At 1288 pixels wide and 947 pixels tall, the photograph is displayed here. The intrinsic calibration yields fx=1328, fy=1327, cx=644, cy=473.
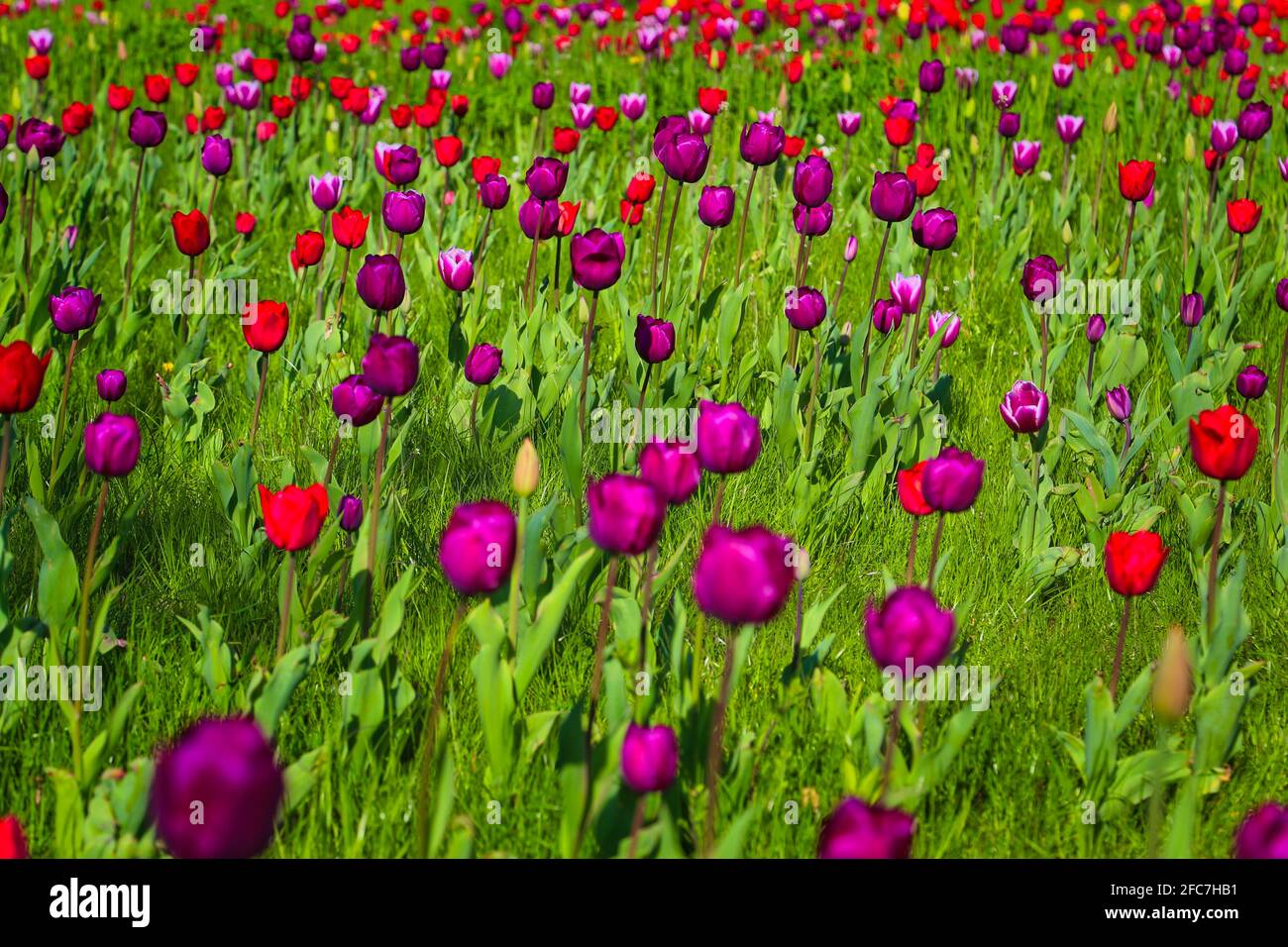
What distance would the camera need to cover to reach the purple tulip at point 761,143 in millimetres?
3875

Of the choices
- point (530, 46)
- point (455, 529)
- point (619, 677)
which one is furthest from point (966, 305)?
point (530, 46)

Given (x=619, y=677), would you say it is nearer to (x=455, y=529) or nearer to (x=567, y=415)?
(x=455, y=529)

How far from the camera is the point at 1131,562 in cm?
214

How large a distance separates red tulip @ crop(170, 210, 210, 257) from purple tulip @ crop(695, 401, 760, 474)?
220 centimetres

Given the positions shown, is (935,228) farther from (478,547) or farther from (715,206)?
(478,547)

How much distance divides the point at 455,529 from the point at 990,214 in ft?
12.7

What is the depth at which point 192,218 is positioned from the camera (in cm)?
371

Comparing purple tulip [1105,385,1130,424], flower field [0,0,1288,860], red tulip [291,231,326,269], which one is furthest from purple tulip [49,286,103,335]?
purple tulip [1105,385,1130,424]

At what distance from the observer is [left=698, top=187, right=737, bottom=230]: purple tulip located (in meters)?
3.73

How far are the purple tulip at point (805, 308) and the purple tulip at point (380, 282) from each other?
38.6 inches

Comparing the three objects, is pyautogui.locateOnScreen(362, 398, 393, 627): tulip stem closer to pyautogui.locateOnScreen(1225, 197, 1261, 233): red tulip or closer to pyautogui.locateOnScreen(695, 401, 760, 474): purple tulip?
pyautogui.locateOnScreen(695, 401, 760, 474): purple tulip

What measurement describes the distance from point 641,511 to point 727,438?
1.11 ft

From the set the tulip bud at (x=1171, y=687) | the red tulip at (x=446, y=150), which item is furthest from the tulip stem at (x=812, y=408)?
the red tulip at (x=446, y=150)

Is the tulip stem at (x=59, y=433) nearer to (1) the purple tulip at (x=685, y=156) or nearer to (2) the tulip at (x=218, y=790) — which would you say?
(1) the purple tulip at (x=685, y=156)
